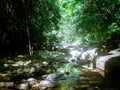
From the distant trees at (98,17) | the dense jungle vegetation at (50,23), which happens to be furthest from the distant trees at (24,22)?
the distant trees at (98,17)

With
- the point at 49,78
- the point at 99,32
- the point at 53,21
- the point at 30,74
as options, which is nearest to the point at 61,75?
the point at 49,78

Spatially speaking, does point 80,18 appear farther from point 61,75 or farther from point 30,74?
point 30,74

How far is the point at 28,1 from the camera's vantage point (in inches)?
481

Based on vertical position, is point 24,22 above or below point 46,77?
above

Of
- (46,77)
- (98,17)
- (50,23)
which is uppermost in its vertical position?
(50,23)

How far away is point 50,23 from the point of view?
14180 mm

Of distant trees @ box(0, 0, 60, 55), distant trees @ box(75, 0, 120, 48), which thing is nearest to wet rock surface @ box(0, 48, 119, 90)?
distant trees @ box(75, 0, 120, 48)

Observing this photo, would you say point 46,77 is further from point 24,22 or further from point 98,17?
point 24,22

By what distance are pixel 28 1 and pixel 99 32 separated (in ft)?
18.5

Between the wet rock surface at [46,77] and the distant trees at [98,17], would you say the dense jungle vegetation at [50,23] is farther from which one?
the wet rock surface at [46,77]

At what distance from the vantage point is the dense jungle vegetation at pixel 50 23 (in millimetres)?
7789

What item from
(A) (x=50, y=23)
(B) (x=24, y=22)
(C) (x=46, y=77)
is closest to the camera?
(C) (x=46, y=77)

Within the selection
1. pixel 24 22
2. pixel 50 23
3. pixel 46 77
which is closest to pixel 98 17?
pixel 46 77

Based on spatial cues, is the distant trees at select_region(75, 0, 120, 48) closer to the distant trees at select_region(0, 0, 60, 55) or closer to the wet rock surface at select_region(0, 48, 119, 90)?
the wet rock surface at select_region(0, 48, 119, 90)
